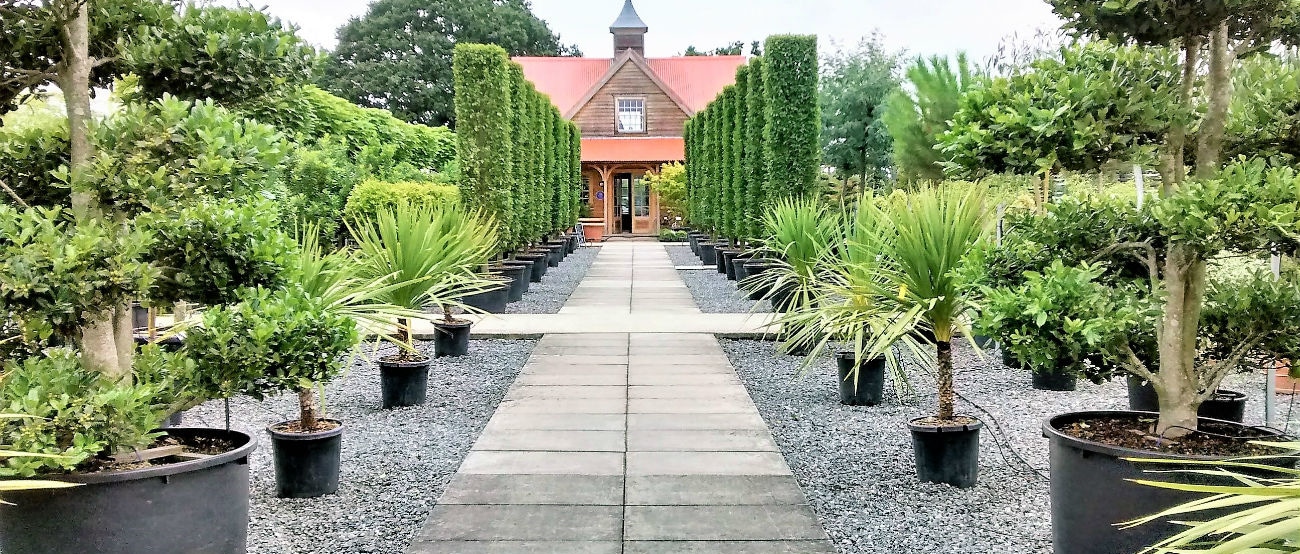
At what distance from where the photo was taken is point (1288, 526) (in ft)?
4.01

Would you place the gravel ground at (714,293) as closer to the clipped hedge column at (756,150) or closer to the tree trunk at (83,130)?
the clipped hedge column at (756,150)

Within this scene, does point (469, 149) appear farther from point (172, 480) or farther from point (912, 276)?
point (172, 480)

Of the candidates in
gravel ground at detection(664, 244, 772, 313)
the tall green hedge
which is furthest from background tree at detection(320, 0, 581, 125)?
the tall green hedge

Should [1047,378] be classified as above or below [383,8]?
below

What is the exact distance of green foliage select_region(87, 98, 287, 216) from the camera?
2525mm

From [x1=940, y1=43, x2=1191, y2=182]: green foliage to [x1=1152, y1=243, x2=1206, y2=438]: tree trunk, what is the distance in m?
0.41

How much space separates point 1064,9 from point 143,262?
108 inches

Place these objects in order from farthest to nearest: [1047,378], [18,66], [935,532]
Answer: [1047,378] → [935,532] → [18,66]

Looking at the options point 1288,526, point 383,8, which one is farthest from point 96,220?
point 383,8

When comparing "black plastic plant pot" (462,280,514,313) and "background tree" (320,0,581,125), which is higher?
"background tree" (320,0,581,125)

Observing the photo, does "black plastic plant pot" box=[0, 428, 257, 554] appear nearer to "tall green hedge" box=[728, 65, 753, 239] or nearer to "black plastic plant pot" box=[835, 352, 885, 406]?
"black plastic plant pot" box=[835, 352, 885, 406]

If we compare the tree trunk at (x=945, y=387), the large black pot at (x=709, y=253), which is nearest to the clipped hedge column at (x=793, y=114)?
the large black pot at (x=709, y=253)

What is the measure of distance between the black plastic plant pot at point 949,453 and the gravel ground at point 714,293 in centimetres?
314

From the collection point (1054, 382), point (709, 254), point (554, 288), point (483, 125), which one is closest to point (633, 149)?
point (709, 254)
